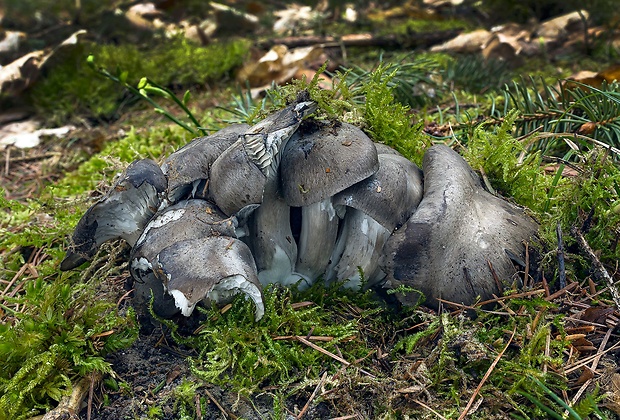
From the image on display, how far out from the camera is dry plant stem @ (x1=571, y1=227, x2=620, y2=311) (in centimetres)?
196

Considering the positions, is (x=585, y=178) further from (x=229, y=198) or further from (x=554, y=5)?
(x=554, y=5)

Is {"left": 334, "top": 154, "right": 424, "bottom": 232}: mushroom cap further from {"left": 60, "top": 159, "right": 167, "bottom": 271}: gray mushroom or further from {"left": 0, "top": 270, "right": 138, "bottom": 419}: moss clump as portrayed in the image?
{"left": 0, "top": 270, "right": 138, "bottom": 419}: moss clump

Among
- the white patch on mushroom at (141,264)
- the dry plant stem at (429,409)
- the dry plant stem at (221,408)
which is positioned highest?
the white patch on mushroom at (141,264)

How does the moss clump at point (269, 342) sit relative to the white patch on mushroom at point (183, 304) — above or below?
below

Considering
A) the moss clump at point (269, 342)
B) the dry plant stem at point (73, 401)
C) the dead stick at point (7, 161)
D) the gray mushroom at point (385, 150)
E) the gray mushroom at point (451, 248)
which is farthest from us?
the dead stick at point (7, 161)

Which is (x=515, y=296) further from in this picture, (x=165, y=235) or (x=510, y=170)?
(x=165, y=235)

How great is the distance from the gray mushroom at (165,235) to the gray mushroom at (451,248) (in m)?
0.66

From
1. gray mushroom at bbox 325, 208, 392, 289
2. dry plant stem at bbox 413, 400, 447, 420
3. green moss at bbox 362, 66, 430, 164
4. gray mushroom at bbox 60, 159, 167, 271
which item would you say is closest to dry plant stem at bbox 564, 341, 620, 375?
dry plant stem at bbox 413, 400, 447, 420

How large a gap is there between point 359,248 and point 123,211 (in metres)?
0.98

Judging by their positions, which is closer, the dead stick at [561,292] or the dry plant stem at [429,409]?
the dry plant stem at [429,409]

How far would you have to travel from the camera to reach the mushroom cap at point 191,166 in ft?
6.69

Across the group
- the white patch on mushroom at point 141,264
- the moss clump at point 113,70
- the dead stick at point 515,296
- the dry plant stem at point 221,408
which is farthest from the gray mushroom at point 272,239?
the moss clump at point 113,70

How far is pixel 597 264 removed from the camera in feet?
Result: 6.71

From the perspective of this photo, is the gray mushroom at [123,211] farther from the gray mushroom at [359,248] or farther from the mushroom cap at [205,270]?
the gray mushroom at [359,248]
